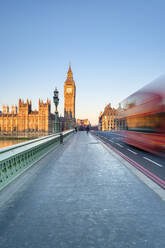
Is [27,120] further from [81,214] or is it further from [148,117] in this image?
[81,214]

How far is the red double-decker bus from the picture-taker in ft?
36.0

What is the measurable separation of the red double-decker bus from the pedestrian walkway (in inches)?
207

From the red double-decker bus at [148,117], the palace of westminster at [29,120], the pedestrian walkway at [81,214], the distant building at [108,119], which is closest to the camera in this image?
the pedestrian walkway at [81,214]

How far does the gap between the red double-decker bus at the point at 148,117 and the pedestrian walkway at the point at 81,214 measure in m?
5.25

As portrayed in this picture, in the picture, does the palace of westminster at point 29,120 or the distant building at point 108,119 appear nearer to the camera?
the palace of westminster at point 29,120

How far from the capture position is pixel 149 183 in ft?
20.5

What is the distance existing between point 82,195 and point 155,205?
1.78 meters

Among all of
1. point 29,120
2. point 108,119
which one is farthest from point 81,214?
point 29,120

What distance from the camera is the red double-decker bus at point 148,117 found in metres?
11.0

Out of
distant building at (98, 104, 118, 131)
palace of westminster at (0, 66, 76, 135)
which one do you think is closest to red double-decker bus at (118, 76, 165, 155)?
palace of westminster at (0, 66, 76, 135)

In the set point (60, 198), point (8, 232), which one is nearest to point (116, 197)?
point (60, 198)

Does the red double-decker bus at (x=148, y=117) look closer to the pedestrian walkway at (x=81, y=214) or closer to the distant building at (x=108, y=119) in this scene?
the pedestrian walkway at (x=81, y=214)

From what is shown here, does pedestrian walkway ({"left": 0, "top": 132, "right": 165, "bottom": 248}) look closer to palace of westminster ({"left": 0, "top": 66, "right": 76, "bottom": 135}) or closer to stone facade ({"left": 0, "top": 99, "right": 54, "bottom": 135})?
palace of westminster ({"left": 0, "top": 66, "right": 76, "bottom": 135})

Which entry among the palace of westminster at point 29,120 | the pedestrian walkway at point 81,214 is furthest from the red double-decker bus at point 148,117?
the palace of westminster at point 29,120
